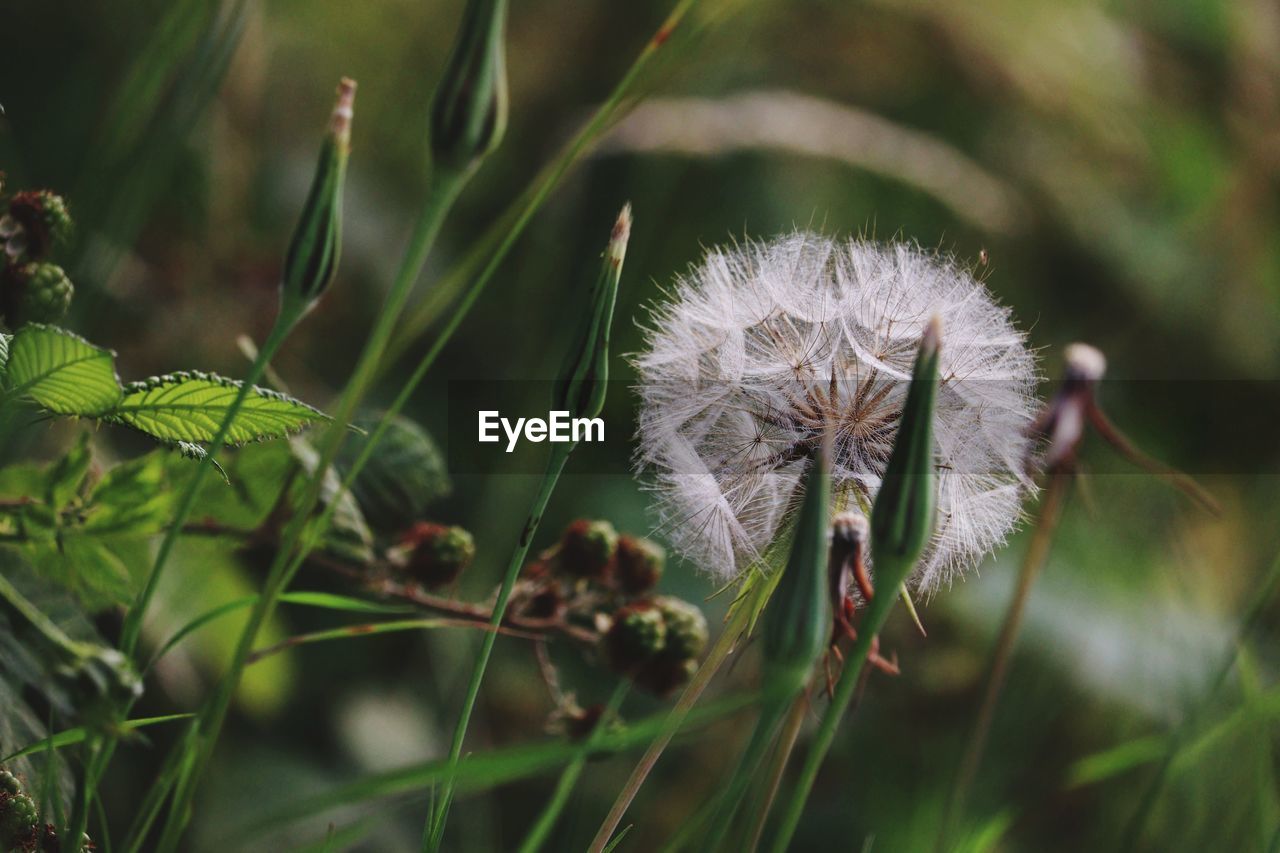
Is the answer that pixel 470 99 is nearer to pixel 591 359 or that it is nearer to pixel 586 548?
Answer: pixel 591 359

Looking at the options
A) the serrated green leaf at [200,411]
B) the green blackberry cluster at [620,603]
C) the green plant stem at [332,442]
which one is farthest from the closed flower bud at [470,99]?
the green blackberry cluster at [620,603]

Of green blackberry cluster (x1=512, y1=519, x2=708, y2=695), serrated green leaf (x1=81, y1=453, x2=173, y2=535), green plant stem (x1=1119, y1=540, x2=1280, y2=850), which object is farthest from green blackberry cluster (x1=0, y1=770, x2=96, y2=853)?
green plant stem (x1=1119, y1=540, x2=1280, y2=850)

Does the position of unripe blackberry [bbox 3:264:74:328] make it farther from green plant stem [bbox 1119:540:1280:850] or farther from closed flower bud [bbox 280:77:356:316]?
green plant stem [bbox 1119:540:1280:850]

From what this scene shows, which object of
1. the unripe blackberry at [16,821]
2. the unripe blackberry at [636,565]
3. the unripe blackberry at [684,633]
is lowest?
the unripe blackberry at [16,821]

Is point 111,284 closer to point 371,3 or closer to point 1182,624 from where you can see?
point 371,3

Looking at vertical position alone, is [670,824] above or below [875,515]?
below

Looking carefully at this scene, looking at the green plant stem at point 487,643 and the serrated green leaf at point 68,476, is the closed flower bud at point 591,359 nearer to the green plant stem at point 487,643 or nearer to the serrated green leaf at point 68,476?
the green plant stem at point 487,643

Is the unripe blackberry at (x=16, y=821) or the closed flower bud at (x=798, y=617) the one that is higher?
the closed flower bud at (x=798, y=617)

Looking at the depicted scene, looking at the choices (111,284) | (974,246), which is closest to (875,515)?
(111,284)
